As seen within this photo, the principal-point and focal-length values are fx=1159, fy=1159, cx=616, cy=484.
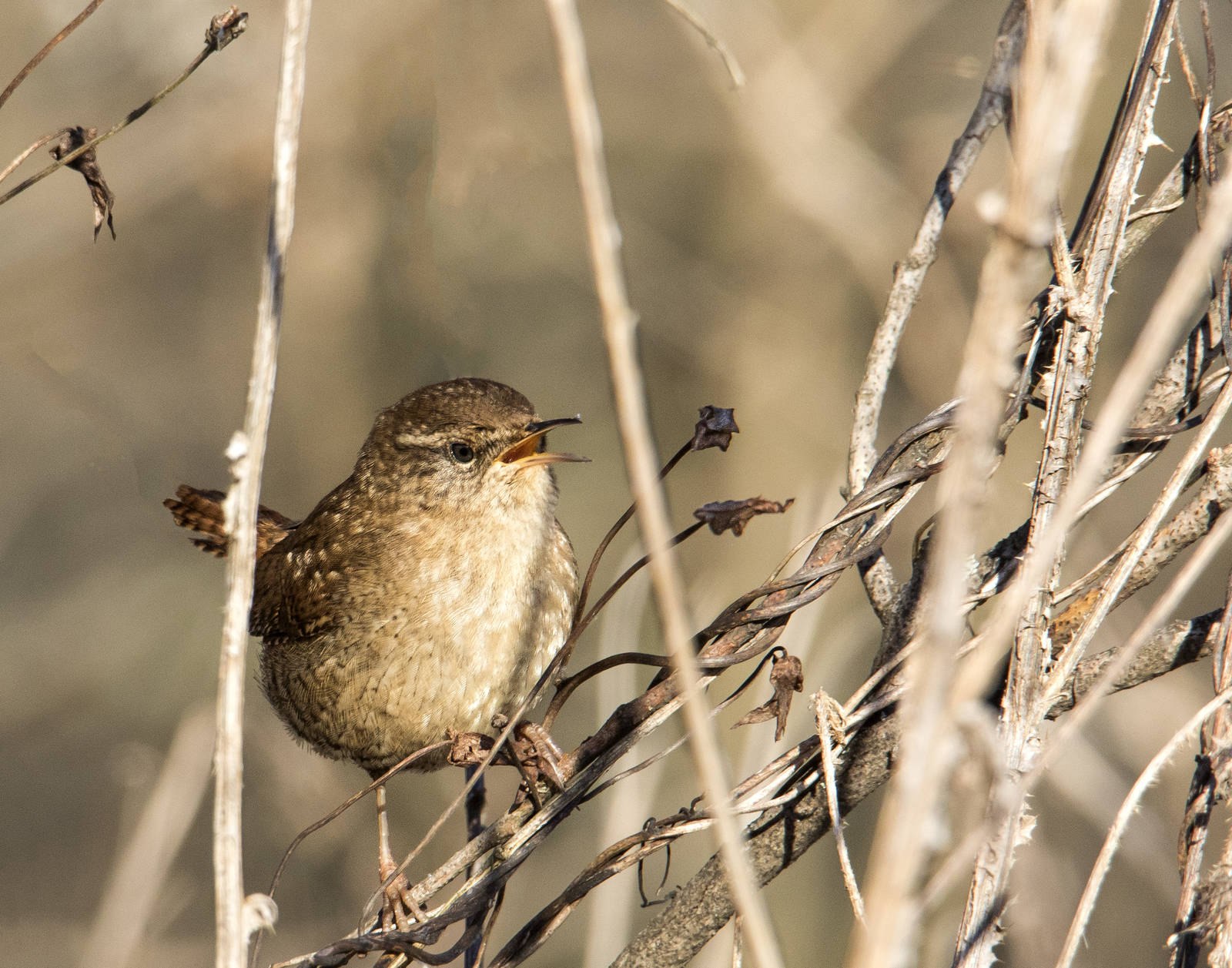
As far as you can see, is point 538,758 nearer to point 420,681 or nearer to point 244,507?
point 244,507

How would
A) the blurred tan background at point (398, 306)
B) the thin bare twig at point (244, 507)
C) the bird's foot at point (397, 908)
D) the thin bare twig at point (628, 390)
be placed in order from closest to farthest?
1. the thin bare twig at point (628, 390)
2. the thin bare twig at point (244, 507)
3. the bird's foot at point (397, 908)
4. the blurred tan background at point (398, 306)

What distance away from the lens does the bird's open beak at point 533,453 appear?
2.41m

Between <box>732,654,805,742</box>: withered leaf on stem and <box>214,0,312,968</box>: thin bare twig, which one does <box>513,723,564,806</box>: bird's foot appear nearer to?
<box>732,654,805,742</box>: withered leaf on stem

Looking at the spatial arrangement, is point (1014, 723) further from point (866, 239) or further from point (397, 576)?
point (866, 239)

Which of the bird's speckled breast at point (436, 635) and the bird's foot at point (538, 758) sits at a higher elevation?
the bird's speckled breast at point (436, 635)

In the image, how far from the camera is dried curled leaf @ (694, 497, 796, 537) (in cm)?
145

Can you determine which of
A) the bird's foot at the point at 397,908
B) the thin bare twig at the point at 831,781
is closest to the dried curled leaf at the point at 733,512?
the thin bare twig at the point at 831,781

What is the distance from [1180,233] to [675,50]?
240 centimetres

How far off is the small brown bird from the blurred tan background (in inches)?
81.5

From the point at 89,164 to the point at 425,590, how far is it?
3.36 feet

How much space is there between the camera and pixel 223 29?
5.26 ft


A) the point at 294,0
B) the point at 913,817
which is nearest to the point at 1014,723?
the point at 913,817

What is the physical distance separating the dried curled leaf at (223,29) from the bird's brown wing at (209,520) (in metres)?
2.00

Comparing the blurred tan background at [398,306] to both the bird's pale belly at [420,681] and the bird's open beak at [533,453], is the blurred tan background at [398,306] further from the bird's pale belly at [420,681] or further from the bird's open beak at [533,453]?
the bird's pale belly at [420,681]
